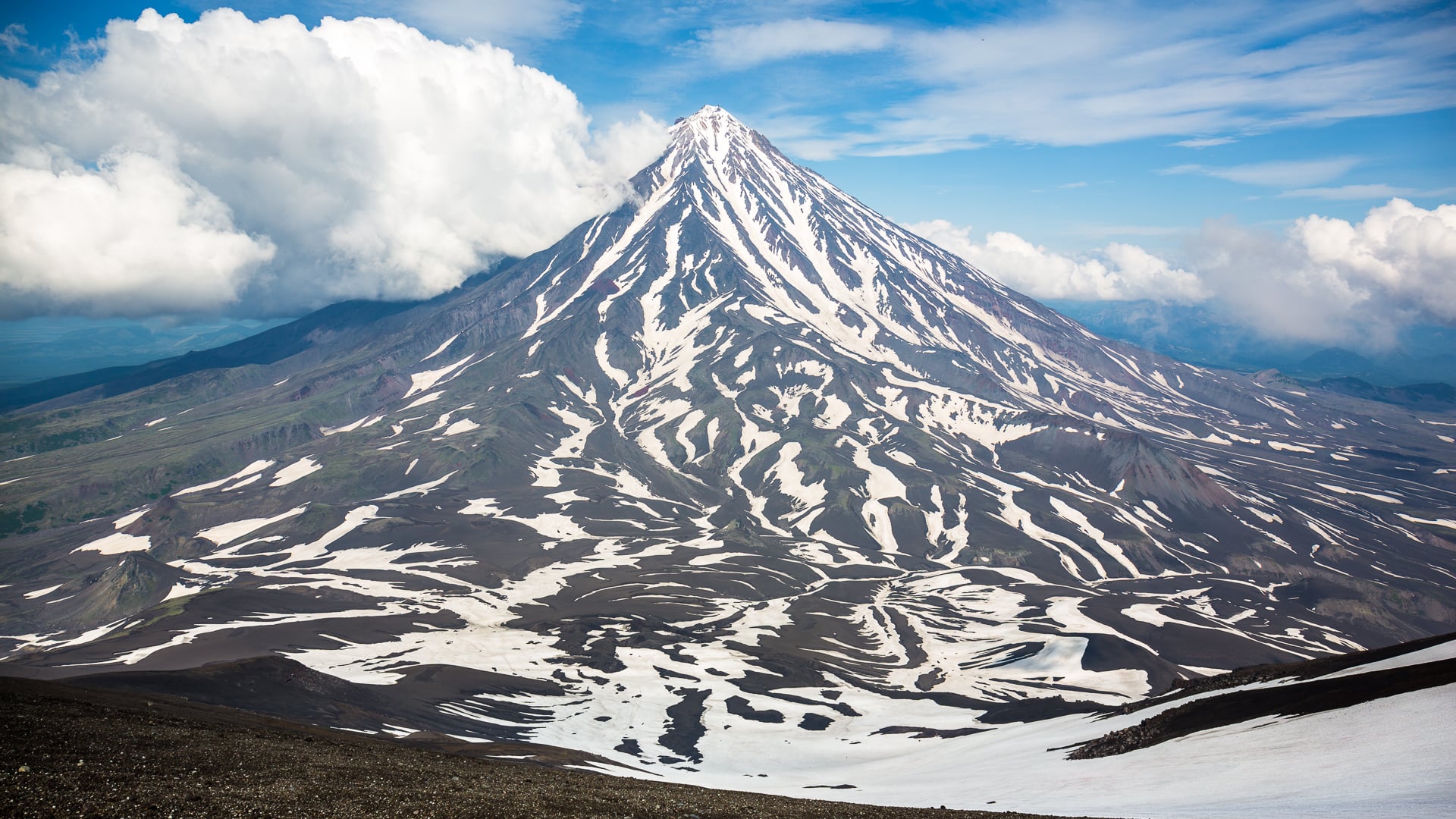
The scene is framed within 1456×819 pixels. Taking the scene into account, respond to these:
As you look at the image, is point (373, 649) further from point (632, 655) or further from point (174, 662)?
point (632, 655)

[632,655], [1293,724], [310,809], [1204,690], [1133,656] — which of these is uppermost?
[310,809]

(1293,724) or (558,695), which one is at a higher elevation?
(1293,724)

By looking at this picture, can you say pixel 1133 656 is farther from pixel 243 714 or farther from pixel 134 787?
pixel 134 787

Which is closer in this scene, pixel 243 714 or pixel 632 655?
pixel 243 714

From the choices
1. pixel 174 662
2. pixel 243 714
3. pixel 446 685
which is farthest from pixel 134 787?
pixel 174 662

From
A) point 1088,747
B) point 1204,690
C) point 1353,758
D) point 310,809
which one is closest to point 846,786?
point 1088,747

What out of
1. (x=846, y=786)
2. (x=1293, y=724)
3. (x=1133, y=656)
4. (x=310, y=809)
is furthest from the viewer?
(x=1133, y=656)

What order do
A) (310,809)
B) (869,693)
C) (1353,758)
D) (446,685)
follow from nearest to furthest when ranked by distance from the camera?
(310,809) → (1353,758) → (446,685) → (869,693)
